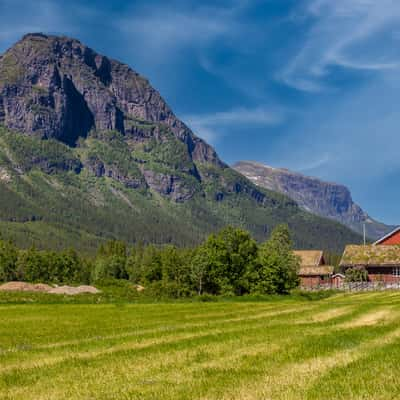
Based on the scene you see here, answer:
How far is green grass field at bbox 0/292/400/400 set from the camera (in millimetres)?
11266

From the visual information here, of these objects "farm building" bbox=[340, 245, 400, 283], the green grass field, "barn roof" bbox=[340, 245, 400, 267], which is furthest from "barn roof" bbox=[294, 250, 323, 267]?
the green grass field

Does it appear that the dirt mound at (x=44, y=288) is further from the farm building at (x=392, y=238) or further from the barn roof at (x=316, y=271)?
the barn roof at (x=316, y=271)

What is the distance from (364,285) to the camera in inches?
3196

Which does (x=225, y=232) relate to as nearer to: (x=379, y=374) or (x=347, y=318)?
(x=347, y=318)

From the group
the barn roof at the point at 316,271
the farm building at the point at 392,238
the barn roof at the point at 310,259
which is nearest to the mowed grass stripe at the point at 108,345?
the farm building at the point at 392,238

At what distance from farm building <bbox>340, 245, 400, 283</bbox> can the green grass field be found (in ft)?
→ 248

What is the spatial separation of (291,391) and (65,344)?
35.3 ft

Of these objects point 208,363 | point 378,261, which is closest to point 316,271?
point 378,261

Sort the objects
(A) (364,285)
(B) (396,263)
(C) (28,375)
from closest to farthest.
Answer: (C) (28,375)
(A) (364,285)
(B) (396,263)

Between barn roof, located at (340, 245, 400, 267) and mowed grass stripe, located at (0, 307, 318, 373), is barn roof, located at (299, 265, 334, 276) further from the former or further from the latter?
mowed grass stripe, located at (0, 307, 318, 373)

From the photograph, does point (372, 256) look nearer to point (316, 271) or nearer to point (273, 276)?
point (273, 276)

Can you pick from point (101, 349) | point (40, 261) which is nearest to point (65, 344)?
point (101, 349)

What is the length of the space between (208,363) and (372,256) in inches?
3537

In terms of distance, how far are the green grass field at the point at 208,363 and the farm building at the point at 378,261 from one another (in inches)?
2980
